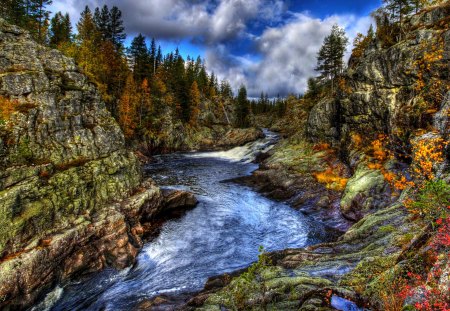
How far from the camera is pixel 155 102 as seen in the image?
6359cm

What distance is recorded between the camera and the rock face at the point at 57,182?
13227 mm

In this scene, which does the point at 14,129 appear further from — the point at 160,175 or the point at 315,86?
the point at 315,86

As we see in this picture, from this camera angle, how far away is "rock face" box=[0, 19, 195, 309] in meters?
13.2

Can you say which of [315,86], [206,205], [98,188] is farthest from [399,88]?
[315,86]

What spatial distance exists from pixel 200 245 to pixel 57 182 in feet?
35.1

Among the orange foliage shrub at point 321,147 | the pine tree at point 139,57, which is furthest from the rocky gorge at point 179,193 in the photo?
the pine tree at point 139,57

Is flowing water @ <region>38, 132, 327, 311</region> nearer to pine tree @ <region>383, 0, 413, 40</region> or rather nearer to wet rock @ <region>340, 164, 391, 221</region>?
wet rock @ <region>340, 164, 391, 221</region>

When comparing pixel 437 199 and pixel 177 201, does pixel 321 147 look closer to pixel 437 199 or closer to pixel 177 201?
pixel 177 201

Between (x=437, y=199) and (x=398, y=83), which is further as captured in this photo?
(x=398, y=83)

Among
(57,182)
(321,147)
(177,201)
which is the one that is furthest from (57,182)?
(321,147)

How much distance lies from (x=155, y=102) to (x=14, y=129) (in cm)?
4906

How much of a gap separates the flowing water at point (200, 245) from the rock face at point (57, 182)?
118cm

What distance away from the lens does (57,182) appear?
16.4 meters

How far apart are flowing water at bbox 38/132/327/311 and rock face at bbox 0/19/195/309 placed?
3.86 ft
